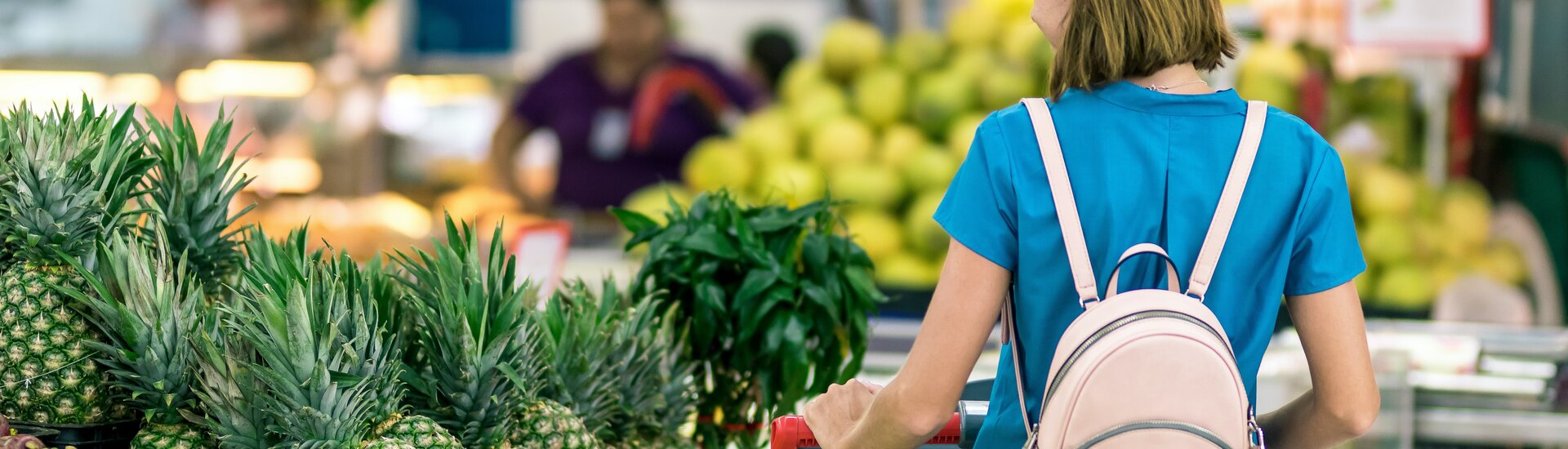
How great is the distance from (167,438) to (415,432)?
1.23ft

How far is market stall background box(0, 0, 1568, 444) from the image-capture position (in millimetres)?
3850

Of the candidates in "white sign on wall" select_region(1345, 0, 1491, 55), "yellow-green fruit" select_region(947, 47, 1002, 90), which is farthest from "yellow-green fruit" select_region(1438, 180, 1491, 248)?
"yellow-green fruit" select_region(947, 47, 1002, 90)

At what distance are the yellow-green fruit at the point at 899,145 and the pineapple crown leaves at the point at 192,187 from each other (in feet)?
7.42

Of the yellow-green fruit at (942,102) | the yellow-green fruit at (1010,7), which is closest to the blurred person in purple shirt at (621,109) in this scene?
the yellow-green fruit at (1010,7)

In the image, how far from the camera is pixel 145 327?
1759 millimetres

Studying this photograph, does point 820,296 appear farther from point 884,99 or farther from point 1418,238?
point 1418,238

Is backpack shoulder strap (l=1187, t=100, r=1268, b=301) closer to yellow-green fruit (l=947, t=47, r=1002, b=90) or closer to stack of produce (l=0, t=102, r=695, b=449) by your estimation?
stack of produce (l=0, t=102, r=695, b=449)

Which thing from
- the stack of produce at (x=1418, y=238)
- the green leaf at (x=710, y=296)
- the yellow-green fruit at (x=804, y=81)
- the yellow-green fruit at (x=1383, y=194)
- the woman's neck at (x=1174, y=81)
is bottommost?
the stack of produce at (x=1418, y=238)

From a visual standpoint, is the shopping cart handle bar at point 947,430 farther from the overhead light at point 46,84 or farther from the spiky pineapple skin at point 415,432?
the overhead light at point 46,84

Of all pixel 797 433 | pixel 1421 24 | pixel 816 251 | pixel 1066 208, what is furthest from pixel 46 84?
pixel 1066 208

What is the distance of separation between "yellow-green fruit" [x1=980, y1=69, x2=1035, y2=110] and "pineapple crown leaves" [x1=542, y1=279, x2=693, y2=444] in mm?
1857

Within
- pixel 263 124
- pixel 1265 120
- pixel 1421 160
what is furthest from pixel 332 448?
pixel 263 124

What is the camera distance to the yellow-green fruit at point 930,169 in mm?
3812

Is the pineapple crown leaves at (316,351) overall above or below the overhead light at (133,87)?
below
